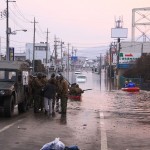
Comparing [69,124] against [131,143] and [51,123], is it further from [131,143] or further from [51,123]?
[131,143]

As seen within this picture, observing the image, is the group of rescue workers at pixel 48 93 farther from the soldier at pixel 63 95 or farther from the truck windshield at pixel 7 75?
the truck windshield at pixel 7 75

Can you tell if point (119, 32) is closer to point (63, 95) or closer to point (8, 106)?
point (63, 95)

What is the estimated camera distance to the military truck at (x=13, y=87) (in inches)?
661

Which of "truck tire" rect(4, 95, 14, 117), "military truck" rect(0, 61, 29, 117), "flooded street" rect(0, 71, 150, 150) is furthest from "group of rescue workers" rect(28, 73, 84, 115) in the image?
"truck tire" rect(4, 95, 14, 117)

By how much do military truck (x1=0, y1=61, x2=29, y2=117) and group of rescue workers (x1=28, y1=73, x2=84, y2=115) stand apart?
414 mm

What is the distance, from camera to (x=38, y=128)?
1416 centimetres

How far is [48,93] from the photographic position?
18609 millimetres

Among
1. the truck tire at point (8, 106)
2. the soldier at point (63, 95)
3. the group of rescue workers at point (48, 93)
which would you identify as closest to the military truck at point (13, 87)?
the truck tire at point (8, 106)

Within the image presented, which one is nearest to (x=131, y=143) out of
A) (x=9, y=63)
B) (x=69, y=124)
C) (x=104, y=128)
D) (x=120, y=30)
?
(x=104, y=128)

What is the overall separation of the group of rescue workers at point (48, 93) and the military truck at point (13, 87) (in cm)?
41

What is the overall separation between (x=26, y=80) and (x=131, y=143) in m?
8.82

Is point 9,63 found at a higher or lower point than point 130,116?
higher

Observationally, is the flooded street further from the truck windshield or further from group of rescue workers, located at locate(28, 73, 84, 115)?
the truck windshield

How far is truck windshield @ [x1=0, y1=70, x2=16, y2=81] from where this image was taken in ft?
58.7
